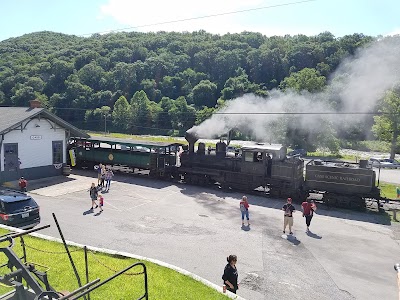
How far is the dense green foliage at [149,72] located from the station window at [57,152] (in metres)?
66.7

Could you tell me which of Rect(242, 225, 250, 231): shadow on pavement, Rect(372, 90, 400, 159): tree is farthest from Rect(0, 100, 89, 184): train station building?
Rect(372, 90, 400, 159): tree

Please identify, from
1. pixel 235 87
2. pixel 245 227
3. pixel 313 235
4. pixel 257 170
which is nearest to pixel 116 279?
pixel 245 227

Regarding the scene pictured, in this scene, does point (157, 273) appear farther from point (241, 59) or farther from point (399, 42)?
point (241, 59)

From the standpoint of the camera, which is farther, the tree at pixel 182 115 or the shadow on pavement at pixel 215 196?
the tree at pixel 182 115

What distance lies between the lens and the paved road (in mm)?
9898

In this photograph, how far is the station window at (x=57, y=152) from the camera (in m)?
23.8

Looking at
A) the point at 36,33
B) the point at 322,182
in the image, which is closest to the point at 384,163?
the point at 322,182

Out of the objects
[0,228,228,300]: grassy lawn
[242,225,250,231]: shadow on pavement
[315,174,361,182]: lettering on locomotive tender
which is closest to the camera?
[0,228,228,300]: grassy lawn

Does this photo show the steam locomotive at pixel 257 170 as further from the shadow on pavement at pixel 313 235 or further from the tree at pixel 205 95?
the tree at pixel 205 95

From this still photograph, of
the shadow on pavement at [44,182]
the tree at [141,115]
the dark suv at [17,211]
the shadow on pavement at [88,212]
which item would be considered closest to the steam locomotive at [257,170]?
the shadow on pavement at [44,182]

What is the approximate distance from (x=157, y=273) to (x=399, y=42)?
42.2 meters

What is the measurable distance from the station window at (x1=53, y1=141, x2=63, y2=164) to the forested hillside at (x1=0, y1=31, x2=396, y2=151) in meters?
63.1

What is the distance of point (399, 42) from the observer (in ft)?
131

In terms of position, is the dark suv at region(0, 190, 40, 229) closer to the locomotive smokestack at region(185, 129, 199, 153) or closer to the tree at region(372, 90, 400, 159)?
the locomotive smokestack at region(185, 129, 199, 153)
